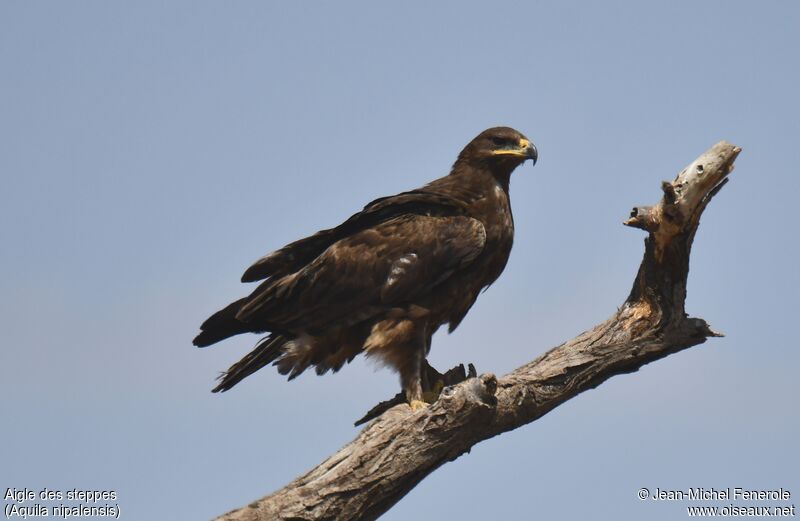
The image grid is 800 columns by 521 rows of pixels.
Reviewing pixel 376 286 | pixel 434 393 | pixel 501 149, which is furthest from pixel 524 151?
pixel 434 393

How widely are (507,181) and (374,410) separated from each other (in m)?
2.48

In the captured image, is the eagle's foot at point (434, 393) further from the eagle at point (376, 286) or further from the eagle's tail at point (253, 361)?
the eagle's tail at point (253, 361)

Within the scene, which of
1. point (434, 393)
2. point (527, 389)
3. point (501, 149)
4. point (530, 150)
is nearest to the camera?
point (527, 389)

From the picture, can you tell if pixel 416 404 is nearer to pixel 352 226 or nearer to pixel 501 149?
pixel 352 226

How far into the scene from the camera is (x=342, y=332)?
916 centimetres

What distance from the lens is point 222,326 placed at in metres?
9.26

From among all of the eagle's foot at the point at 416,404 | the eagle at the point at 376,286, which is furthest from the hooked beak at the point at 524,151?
the eagle's foot at the point at 416,404

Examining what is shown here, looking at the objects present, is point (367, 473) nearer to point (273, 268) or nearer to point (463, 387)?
point (463, 387)

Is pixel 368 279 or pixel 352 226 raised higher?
pixel 352 226

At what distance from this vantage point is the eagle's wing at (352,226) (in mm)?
9281

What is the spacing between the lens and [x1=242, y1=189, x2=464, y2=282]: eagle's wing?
30.5ft

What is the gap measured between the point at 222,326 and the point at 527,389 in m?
2.73

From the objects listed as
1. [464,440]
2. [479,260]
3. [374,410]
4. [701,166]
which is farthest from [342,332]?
[701,166]

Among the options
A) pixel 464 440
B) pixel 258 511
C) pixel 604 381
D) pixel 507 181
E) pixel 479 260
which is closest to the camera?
pixel 258 511
